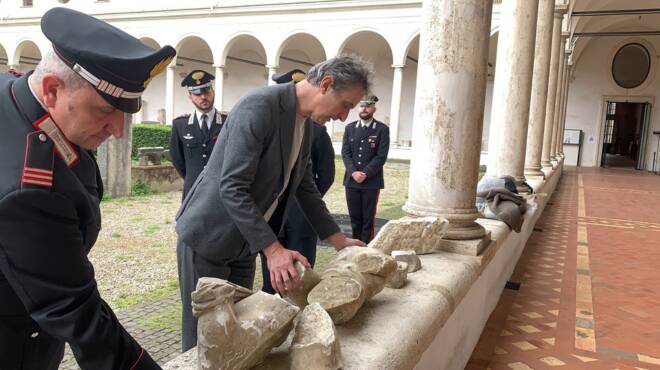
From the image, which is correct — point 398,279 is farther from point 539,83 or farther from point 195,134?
point 539,83

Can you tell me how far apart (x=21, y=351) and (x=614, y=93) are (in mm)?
23952

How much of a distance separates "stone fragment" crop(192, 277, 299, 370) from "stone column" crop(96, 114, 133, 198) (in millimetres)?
7596

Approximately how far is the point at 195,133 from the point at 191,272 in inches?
98.8

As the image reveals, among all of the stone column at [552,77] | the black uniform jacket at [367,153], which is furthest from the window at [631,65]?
the black uniform jacket at [367,153]

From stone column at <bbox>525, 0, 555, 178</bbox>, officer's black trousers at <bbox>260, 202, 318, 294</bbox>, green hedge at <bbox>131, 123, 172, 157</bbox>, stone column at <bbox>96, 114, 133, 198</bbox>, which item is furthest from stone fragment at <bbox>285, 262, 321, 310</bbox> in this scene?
green hedge at <bbox>131, 123, 172, 157</bbox>

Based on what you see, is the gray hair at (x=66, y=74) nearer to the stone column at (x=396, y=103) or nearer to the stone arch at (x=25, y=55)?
the stone column at (x=396, y=103)

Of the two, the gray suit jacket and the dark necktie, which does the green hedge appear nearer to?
the dark necktie

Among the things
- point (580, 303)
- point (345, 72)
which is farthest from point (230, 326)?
point (580, 303)

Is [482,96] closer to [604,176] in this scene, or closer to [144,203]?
[144,203]

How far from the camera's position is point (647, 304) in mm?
4207

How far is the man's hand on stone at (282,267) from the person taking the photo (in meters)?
1.77

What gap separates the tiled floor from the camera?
126 inches

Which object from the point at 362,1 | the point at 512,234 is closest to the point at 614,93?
the point at 362,1

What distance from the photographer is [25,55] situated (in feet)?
110
